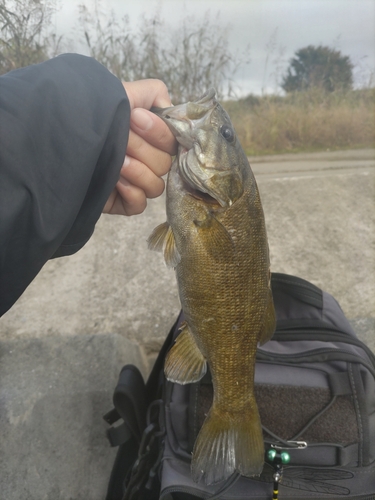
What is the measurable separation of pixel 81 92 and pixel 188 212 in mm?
470

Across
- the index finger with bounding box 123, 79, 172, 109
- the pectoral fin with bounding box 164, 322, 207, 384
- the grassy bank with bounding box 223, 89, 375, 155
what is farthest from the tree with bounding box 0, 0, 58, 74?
the grassy bank with bounding box 223, 89, 375, 155

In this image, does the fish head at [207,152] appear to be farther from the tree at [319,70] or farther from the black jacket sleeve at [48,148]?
the tree at [319,70]

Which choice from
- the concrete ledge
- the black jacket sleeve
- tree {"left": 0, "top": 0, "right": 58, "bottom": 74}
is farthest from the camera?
tree {"left": 0, "top": 0, "right": 58, "bottom": 74}

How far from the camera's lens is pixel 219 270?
1.09m

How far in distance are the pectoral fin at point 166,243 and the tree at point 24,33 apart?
1.80 meters

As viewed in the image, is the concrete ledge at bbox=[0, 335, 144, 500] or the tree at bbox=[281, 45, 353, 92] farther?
the tree at bbox=[281, 45, 353, 92]

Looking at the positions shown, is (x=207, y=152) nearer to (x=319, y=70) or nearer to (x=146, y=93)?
(x=146, y=93)

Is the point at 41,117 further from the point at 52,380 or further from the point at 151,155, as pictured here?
the point at 52,380

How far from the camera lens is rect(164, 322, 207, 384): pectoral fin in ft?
3.83

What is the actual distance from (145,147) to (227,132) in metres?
0.28

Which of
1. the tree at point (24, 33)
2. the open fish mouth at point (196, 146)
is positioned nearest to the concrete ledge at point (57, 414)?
the open fish mouth at point (196, 146)

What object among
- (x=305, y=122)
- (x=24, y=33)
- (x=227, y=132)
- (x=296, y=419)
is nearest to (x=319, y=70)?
(x=305, y=122)

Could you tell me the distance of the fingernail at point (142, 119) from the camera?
100cm

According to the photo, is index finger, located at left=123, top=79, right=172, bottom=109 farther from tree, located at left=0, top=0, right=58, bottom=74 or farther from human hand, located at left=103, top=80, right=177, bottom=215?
tree, located at left=0, top=0, right=58, bottom=74
